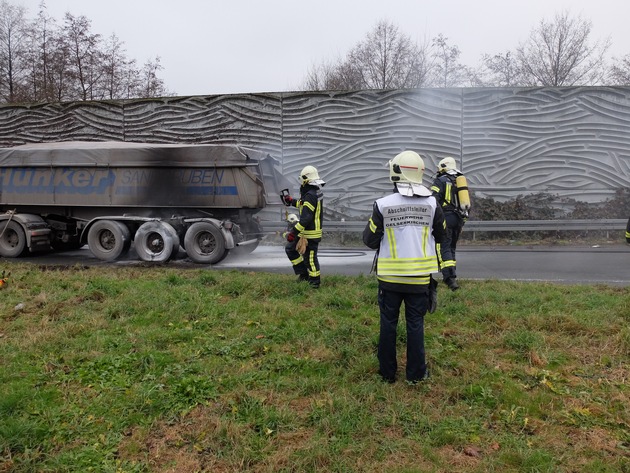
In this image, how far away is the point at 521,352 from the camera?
4.48 m

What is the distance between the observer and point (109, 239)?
1020cm

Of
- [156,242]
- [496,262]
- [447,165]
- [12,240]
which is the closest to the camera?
[447,165]

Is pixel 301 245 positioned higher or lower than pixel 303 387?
higher

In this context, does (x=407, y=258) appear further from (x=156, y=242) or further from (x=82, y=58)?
(x=82, y=58)

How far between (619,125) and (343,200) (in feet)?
27.1

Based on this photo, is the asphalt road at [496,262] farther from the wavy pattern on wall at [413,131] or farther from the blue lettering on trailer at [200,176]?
the wavy pattern on wall at [413,131]

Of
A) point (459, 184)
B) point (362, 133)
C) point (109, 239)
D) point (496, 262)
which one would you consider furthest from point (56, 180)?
point (496, 262)

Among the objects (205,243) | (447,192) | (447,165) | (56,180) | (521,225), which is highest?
(56,180)

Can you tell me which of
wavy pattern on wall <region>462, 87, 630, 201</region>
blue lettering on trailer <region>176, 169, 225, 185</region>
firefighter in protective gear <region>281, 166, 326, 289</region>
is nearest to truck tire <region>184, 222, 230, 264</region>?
blue lettering on trailer <region>176, 169, 225, 185</region>

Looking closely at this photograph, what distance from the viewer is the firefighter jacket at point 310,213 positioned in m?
6.74

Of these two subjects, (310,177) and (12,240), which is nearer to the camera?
(310,177)

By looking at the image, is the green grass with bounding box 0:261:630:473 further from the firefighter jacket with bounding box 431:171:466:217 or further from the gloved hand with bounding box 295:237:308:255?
the firefighter jacket with bounding box 431:171:466:217

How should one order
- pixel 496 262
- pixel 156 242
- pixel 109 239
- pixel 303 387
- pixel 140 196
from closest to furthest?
pixel 303 387 → pixel 156 242 → pixel 140 196 → pixel 496 262 → pixel 109 239

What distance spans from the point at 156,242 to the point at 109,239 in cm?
121
